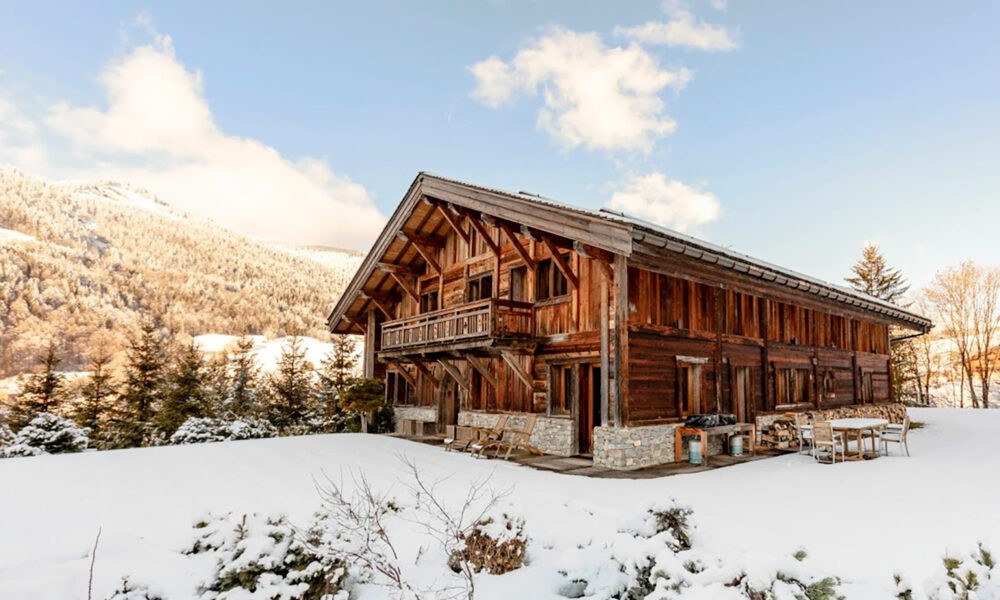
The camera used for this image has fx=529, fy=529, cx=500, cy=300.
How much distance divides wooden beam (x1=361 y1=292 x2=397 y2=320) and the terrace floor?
973 centimetres

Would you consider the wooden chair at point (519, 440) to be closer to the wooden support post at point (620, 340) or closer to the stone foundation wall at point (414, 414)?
the wooden support post at point (620, 340)

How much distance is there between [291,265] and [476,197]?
92.3 metres

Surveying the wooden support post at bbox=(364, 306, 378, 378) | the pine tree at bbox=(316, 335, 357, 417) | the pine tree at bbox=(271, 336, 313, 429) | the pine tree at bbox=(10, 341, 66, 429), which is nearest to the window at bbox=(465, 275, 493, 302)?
the wooden support post at bbox=(364, 306, 378, 378)

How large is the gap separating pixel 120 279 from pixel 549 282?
68614mm

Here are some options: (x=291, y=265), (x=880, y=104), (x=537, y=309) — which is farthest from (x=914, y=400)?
(x=291, y=265)

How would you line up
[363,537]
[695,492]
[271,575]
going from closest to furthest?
[271,575] → [363,537] → [695,492]

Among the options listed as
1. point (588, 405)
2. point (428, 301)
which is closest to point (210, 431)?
point (428, 301)

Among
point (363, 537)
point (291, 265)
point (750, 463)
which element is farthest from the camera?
point (291, 265)

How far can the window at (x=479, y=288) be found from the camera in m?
16.2

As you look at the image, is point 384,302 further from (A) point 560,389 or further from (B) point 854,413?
(B) point 854,413

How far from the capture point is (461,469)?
10.8 meters

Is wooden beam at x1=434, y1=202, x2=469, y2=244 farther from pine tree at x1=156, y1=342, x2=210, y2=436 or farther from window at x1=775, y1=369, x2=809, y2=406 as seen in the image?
pine tree at x1=156, y1=342, x2=210, y2=436

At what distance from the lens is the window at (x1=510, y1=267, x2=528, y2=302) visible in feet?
49.0

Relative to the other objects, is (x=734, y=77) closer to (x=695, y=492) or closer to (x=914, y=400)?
(x=695, y=492)
